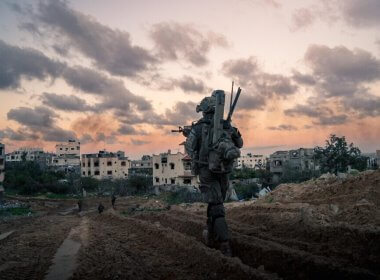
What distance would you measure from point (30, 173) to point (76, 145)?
5824 centimetres

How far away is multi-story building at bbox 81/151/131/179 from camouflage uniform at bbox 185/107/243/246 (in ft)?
263

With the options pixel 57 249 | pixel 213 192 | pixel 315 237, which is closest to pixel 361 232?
pixel 315 237

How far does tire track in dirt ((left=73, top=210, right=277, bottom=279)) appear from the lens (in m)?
7.76

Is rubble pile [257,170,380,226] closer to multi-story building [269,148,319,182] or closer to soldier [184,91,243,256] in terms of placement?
soldier [184,91,243,256]

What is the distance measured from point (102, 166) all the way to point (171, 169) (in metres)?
28.1

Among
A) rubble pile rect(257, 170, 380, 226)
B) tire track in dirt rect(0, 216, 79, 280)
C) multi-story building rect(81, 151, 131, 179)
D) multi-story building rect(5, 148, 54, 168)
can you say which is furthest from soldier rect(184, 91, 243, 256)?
multi-story building rect(5, 148, 54, 168)

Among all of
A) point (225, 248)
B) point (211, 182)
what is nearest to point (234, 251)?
point (225, 248)

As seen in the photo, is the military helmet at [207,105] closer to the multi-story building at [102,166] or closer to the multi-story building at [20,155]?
the multi-story building at [102,166]

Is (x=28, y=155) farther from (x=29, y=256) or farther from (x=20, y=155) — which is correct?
(x=29, y=256)

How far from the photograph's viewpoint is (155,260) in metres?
9.74

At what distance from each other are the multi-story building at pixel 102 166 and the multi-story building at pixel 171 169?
23459 mm

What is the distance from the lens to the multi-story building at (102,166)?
90.4m

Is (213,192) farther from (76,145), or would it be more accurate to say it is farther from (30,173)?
(76,145)

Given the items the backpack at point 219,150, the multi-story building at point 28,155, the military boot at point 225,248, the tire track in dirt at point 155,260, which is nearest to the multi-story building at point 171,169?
the tire track in dirt at point 155,260
